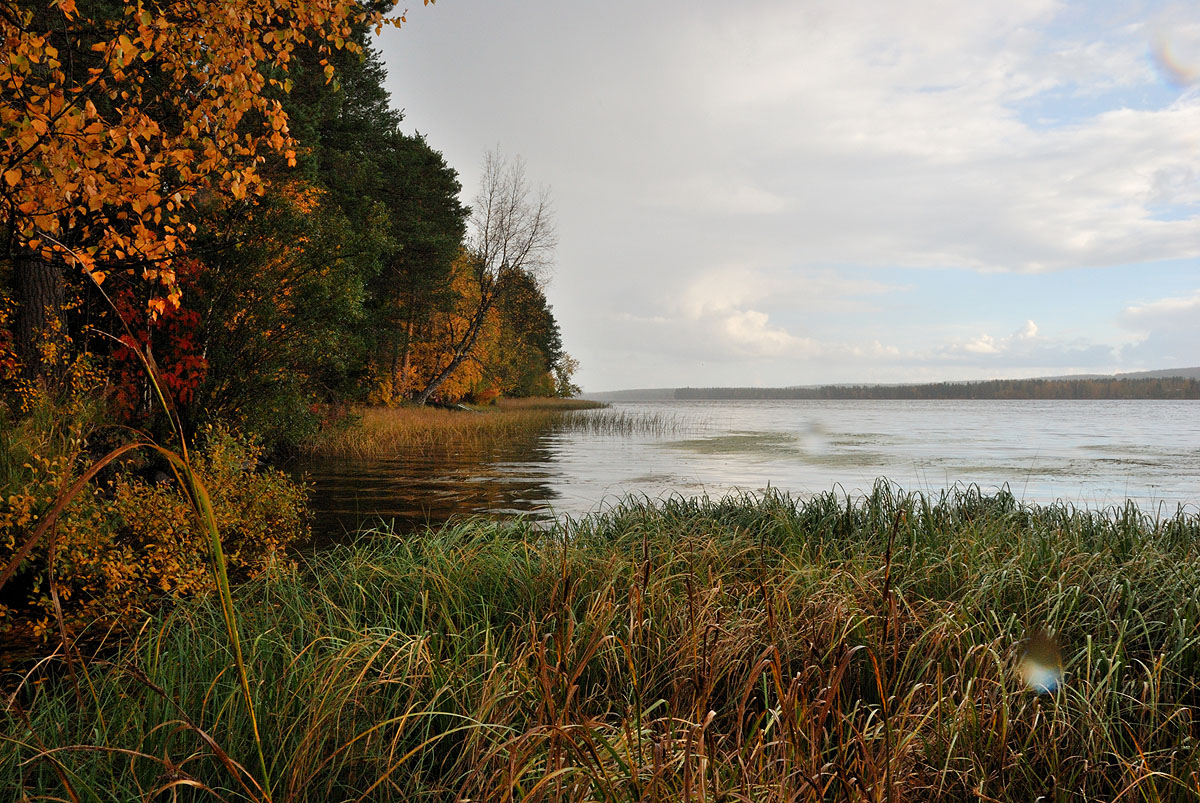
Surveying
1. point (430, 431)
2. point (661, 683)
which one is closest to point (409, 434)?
point (430, 431)

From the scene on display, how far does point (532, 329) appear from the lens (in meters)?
60.1

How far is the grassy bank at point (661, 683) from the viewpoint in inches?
90.5

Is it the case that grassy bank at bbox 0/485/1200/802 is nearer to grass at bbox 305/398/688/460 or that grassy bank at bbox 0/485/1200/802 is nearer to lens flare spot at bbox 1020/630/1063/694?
lens flare spot at bbox 1020/630/1063/694

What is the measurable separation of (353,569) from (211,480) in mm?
2859

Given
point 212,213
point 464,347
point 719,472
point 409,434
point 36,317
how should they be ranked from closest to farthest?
point 36,317, point 212,213, point 719,472, point 409,434, point 464,347

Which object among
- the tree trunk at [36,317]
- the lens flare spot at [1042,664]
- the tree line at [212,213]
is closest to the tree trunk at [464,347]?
the tree line at [212,213]

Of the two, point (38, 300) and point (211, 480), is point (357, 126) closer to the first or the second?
point (38, 300)

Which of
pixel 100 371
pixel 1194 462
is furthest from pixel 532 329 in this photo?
pixel 100 371

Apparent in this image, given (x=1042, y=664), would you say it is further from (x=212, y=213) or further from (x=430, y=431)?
(x=430, y=431)

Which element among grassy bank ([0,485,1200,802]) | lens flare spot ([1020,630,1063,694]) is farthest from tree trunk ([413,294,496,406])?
lens flare spot ([1020,630,1063,694])

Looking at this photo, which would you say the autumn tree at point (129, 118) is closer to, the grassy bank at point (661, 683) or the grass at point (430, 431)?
the grassy bank at point (661, 683)

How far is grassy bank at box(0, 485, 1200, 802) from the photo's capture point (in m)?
2.30

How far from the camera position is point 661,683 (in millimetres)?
4102

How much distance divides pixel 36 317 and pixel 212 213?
362 centimetres
